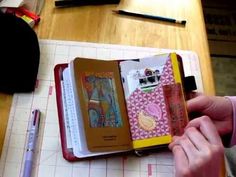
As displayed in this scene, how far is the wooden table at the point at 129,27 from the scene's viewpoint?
81 centimetres

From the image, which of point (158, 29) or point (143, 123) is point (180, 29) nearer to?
point (158, 29)

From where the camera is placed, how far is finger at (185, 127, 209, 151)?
60cm

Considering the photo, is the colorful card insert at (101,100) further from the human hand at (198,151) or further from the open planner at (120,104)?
the human hand at (198,151)

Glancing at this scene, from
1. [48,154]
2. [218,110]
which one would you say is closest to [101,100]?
[48,154]

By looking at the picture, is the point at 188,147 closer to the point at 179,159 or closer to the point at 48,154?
the point at 179,159

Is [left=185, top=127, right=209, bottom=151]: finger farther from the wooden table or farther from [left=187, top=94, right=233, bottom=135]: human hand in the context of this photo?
the wooden table

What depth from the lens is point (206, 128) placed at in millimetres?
624

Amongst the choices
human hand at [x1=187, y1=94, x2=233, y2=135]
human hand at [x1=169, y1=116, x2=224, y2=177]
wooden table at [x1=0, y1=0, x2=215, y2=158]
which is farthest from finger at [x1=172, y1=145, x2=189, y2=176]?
wooden table at [x1=0, y1=0, x2=215, y2=158]

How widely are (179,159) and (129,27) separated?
0.37 meters

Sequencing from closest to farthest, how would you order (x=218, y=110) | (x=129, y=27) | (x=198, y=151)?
(x=198, y=151) → (x=218, y=110) → (x=129, y=27)

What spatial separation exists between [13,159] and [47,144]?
0.06 m

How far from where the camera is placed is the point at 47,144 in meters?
0.65

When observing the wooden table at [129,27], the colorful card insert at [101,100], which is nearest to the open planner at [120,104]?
the colorful card insert at [101,100]

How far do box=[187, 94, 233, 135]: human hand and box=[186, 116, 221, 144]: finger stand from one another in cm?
5
